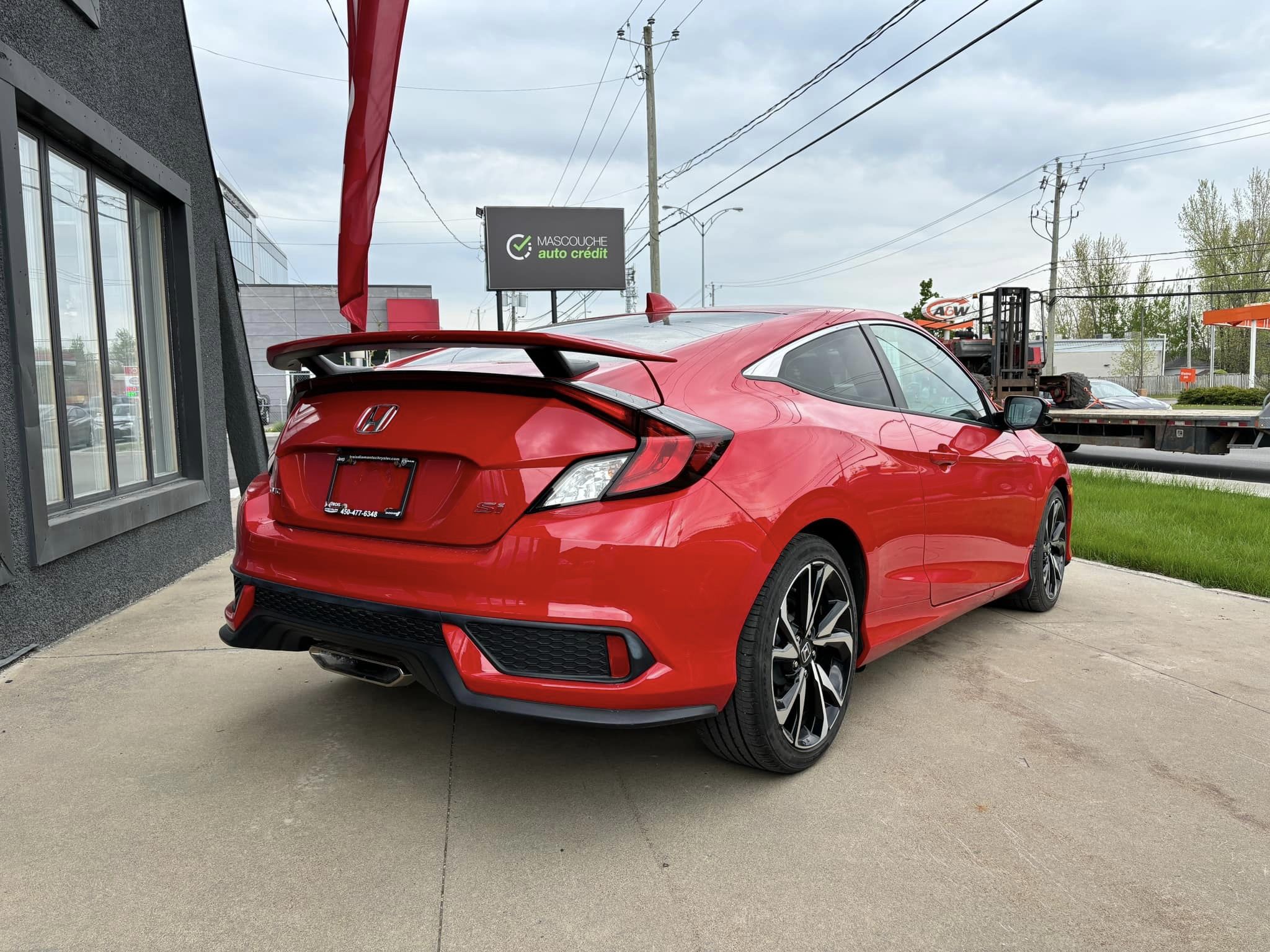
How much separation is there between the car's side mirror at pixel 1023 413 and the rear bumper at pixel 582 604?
7.72 ft

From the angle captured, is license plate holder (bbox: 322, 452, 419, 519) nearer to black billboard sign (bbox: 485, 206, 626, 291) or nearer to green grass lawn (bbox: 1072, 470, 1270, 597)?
green grass lawn (bbox: 1072, 470, 1270, 597)

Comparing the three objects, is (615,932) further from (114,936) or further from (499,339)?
(499,339)

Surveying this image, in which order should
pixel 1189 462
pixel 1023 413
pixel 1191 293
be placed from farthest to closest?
pixel 1191 293 → pixel 1189 462 → pixel 1023 413

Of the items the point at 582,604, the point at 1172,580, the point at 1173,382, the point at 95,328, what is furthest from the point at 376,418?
the point at 1173,382

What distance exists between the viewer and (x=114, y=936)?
2.03 m

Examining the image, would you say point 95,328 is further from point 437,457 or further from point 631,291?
point 631,291

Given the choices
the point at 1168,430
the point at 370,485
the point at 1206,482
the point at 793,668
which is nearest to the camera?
the point at 370,485

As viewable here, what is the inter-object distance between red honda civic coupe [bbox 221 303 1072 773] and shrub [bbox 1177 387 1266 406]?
137 feet

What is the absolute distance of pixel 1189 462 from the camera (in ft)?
52.2

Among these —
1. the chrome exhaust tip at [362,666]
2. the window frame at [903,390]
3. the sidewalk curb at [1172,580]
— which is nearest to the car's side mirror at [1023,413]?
the window frame at [903,390]

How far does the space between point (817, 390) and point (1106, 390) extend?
Answer: 22052mm

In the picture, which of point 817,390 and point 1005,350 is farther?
point 1005,350

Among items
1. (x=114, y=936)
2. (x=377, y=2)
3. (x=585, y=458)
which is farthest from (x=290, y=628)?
(x=377, y=2)

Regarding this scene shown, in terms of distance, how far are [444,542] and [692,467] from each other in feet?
2.25
